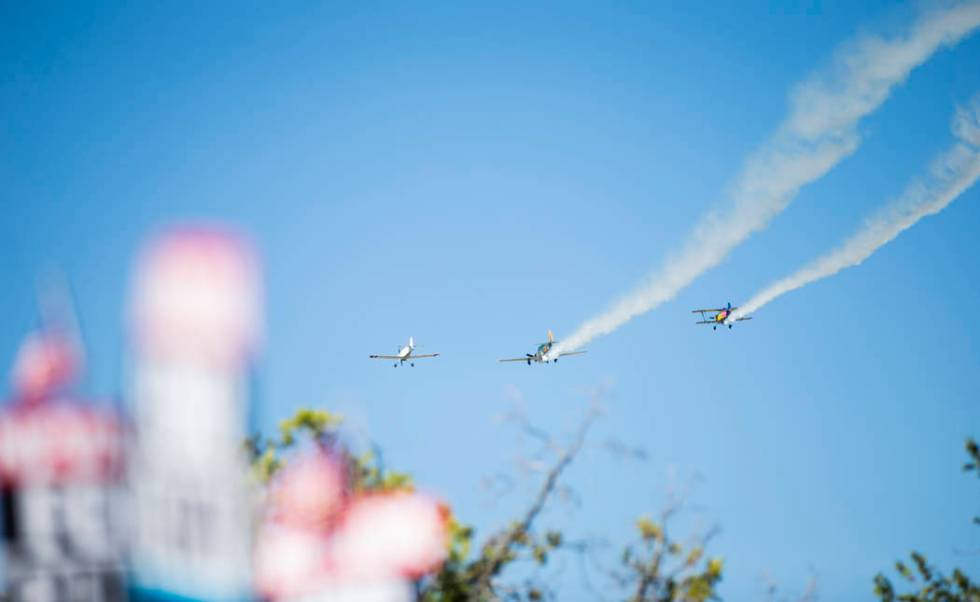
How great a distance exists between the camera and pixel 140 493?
7.68m

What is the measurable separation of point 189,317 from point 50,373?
151 centimetres

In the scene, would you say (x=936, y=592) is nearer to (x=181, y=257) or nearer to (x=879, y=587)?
(x=879, y=587)

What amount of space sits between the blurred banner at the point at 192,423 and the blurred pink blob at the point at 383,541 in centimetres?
168

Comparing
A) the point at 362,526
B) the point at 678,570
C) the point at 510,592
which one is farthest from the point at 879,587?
the point at 362,526

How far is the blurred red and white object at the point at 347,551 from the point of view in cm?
905

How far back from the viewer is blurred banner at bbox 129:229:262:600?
7602 millimetres

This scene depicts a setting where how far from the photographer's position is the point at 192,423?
7805mm

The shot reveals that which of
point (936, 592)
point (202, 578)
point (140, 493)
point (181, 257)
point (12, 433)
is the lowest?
point (936, 592)

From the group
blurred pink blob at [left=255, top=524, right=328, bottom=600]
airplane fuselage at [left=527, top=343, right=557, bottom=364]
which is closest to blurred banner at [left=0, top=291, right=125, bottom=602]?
blurred pink blob at [left=255, top=524, right=328, bottom=600]

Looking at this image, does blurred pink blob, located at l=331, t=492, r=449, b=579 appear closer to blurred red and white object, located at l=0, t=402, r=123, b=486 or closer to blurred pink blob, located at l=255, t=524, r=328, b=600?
blurred pink blob, located at l=255, t=524, r=328, b=600

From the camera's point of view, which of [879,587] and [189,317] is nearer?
[189,317]

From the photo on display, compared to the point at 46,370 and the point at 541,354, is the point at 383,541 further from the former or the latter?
the point at 541,354

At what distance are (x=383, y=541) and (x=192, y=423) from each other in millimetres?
2794

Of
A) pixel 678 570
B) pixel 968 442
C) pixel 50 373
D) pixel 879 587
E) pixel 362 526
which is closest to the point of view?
pixel 50 373
